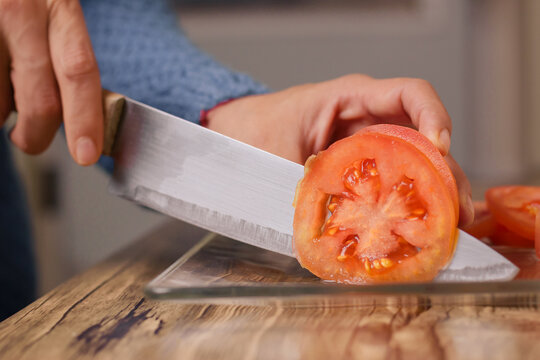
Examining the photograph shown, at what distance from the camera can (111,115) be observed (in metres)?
0.92

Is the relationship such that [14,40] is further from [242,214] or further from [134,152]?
[242,214]

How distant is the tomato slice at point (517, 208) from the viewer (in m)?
0.85

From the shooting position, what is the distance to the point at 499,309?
64 cm

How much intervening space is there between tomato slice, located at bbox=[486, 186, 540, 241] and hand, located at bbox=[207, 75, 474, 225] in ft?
0.62

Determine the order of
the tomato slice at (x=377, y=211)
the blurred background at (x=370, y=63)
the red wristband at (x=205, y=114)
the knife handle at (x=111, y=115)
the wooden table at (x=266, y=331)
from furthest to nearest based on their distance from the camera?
the blurred background at (x=370, y=63) → the red wristband at (x=205, y=114) → the knife handle at (x=111, y=115) → the tomato slice at (x=377, y=211) → the wooden table at (x=266, y=331)

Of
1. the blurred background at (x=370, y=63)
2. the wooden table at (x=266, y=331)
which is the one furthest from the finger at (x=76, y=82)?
the blurred background at (x=370, y=63)

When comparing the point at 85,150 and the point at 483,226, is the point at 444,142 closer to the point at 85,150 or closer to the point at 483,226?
the point at 483,226

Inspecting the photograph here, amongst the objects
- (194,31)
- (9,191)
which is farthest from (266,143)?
(194,31)

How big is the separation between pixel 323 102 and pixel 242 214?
28 cm

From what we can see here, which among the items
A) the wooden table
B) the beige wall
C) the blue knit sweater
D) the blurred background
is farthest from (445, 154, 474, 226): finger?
the beige wall

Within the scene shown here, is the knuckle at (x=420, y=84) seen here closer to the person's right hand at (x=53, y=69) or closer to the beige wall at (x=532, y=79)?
the person's right hand at (x=53, y=69)

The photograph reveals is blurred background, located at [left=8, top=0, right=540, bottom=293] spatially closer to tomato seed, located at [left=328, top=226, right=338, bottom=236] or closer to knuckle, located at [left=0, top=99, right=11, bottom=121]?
knuckle, located at [left=0, top=99, right=11, bottom=121]

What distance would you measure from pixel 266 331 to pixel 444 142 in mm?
366

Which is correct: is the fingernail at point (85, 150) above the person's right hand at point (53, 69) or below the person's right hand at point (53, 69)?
below
